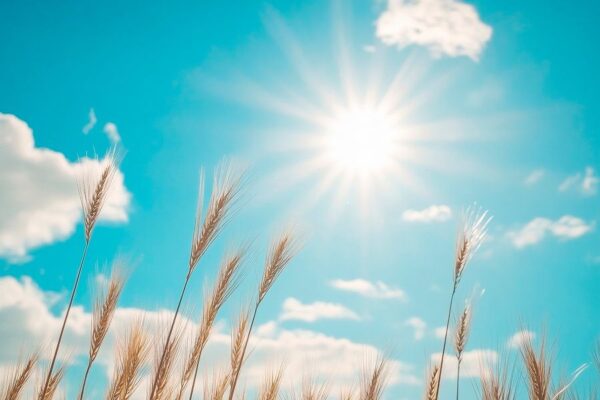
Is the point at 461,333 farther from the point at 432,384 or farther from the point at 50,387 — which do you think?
the point at 50,387

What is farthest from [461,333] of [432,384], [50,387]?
[50,387]

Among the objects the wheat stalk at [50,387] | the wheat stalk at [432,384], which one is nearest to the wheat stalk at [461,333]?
the wheat stalk at [432,384]

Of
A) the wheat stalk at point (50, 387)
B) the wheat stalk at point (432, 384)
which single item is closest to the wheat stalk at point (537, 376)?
the wheat stalk at point (432, 384)

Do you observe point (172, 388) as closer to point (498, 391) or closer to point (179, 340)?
point (179, 340)

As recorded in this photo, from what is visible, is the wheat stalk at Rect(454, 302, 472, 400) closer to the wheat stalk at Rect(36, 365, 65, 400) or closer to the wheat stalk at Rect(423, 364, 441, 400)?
the wheat stalk at Rect(423, 364, 441, 400)

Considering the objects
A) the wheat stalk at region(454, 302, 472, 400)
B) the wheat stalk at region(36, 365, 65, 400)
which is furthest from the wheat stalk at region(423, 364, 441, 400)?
the wheat stalk at region(36, 365, 65, 400)

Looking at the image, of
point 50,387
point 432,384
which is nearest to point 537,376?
point 432,384

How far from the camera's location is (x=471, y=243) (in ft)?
13.1

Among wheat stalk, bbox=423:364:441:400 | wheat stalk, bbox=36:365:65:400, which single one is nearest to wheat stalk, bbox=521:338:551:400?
wheat stalk, bbox=423:364:441:400

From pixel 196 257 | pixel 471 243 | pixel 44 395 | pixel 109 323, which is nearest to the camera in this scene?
pixel 196 257

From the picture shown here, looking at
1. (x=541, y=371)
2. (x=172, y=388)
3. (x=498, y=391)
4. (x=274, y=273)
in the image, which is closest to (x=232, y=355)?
(x=172, y=388)

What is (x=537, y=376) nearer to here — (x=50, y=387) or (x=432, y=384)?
(x=432, y=384)

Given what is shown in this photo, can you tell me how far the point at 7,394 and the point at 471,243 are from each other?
132 inches

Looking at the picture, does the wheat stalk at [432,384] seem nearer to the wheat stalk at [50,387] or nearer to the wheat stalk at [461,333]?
the wheat stalk at [461,333]
